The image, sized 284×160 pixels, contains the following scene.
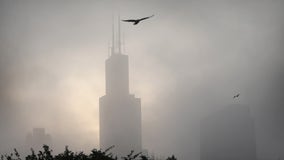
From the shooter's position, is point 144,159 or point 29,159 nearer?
point 144,159

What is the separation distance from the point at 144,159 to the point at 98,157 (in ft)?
21.9

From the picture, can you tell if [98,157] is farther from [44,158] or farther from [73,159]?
[44,158]

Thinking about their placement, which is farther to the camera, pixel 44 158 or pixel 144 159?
pixel 44 158

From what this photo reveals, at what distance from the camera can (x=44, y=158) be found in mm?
58500

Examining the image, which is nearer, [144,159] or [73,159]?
[144,159]

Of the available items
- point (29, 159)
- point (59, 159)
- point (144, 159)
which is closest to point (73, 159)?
point (59, 159)

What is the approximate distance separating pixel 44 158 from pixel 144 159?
13748 mm

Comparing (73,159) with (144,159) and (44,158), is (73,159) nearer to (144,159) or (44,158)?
(44,158)

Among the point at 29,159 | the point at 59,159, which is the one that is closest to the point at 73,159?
the point at 59,159

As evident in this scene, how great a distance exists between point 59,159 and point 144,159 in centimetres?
1085

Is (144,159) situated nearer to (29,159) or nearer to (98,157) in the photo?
(98,157)

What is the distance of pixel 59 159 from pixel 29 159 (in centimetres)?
411

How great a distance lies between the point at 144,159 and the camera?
2045 inches

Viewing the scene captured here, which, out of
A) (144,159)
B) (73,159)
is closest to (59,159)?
(73,159)
